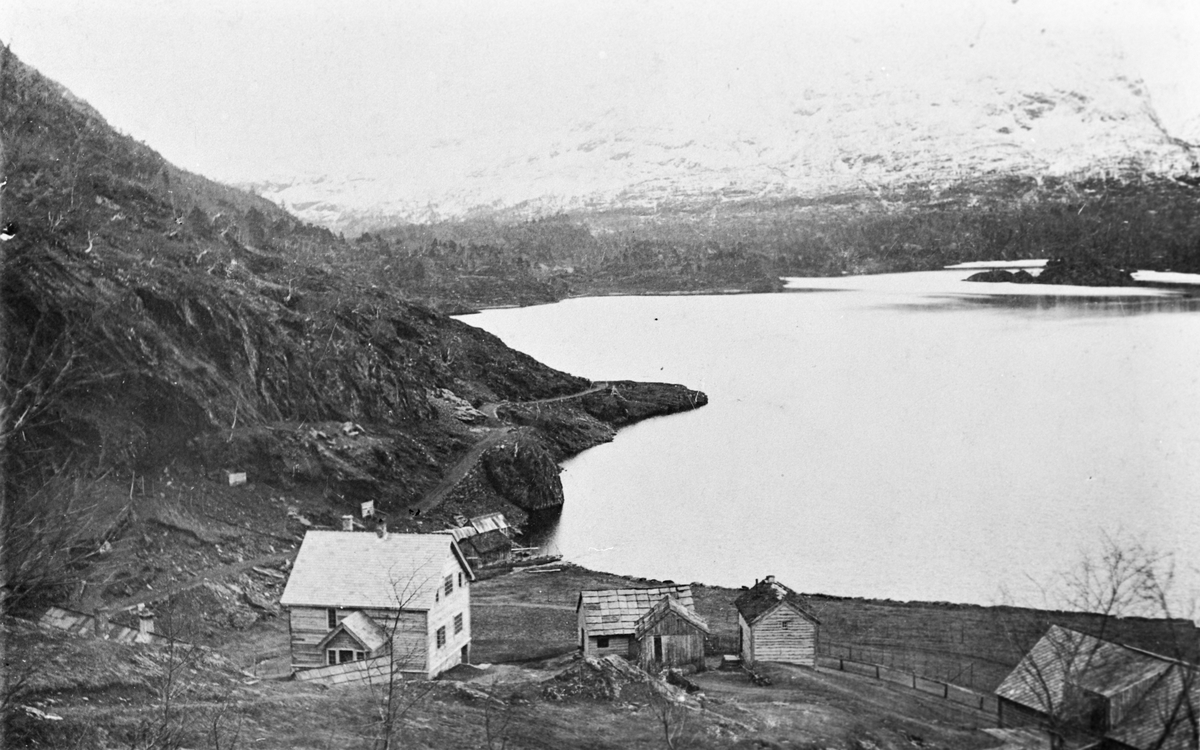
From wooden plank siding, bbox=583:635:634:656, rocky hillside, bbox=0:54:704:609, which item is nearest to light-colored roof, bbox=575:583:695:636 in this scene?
wooden plank siding, bbox=583:635:634:656

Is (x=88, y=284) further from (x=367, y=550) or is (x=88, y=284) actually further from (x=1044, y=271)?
(x=1044, y=271)

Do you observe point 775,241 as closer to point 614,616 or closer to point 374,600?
point 614,616

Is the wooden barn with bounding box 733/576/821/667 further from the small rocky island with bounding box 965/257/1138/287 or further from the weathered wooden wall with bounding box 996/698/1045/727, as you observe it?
the small rocky island with bounding box 965/257/1138/287

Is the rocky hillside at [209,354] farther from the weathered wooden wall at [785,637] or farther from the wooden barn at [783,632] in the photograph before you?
the weathered wooden wall at [785,637]

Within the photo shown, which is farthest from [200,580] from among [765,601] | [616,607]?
[765,601]

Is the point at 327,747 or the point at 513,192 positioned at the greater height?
the point at 513,192

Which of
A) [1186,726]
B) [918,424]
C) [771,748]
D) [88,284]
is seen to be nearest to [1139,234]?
[918,424]
